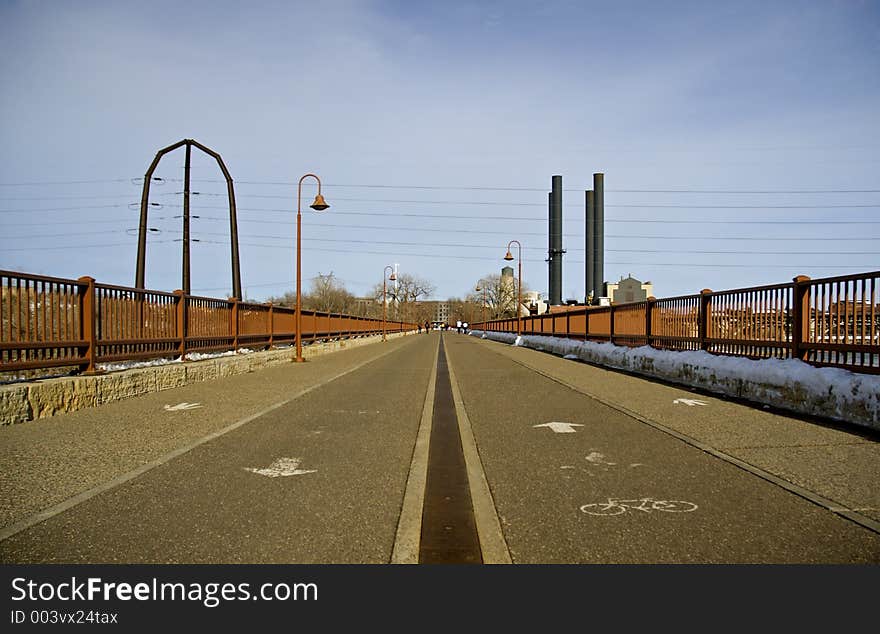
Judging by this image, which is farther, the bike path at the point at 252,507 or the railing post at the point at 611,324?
the railing post at the point at 611,324

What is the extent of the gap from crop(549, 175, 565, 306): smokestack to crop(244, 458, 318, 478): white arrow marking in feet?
283

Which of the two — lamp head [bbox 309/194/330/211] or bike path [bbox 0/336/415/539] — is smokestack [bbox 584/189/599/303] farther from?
bike path [bbox 0/336/415/539]

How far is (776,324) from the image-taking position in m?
11.1

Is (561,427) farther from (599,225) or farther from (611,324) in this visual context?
(599,225)

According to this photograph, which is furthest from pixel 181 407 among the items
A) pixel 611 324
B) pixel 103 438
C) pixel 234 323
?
pixel 611 324

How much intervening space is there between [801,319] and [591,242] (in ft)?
253

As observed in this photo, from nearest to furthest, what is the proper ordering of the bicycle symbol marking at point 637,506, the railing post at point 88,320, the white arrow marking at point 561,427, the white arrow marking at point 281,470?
the bicycle symbol marking at point 637,506, the white arrow marking at point 281,470, the white arrow marking at point 561,427, the railing post at point 88,320

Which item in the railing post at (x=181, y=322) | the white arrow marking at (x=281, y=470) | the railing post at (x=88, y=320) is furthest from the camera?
the railing post at (x=181, y=322)

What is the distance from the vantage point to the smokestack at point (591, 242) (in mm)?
85062

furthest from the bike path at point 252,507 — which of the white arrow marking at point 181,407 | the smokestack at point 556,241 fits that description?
the smokestack at point 556,241

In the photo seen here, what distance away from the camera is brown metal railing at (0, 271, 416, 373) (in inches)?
349

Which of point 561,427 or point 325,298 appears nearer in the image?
point 561,427

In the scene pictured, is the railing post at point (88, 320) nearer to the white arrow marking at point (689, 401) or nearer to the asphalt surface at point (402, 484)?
the asphalt surface at point (402, 484)

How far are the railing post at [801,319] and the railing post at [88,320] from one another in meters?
11.2
